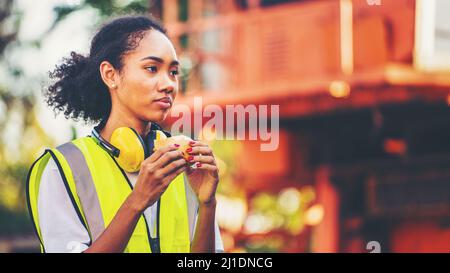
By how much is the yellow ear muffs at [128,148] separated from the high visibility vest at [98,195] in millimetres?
36

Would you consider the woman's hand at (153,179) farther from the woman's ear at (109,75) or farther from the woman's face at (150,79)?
the woman's ear at (109,75)

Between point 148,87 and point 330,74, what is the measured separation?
711 cm

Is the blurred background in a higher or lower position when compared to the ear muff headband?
higher

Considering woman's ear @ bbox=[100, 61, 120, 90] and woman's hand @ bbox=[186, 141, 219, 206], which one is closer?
woman's hand @ bbox=[186, 141, 219, 206]

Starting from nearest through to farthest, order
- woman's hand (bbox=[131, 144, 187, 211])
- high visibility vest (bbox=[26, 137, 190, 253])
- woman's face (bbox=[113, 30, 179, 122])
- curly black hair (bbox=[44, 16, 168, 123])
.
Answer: woman's hand (bbox=[131, 144, 187, 211])
high visibility vest (bbox=[26, 137, 190, 253])
woman's face (bbox=[113, 30, 179, 122])
curly black hair (bbox=[44, 16, 168, 123])

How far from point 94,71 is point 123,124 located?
19cm

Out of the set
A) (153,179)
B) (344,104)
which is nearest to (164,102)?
(153,179)

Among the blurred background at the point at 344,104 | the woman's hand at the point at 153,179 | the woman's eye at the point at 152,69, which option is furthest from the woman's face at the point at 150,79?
the blurred background at the point at 344,104

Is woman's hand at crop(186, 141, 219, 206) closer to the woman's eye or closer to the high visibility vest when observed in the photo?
the high visibility vest

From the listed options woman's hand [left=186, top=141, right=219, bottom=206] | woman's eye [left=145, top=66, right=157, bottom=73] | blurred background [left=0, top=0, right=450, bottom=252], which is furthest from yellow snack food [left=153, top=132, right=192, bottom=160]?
blurred background [left=0, top=0, right=450, bottom=252]

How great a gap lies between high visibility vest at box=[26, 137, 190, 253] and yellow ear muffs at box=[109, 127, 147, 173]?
36 millimetres

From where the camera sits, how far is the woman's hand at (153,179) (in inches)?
83.4

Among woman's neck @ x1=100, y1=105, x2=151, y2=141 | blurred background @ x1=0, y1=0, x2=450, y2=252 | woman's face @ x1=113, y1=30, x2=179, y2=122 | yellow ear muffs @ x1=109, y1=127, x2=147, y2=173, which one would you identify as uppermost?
blurred background @ x1=0, y1=0, x2=450, y2=252

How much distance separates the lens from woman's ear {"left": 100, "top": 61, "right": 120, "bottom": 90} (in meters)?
2.44
